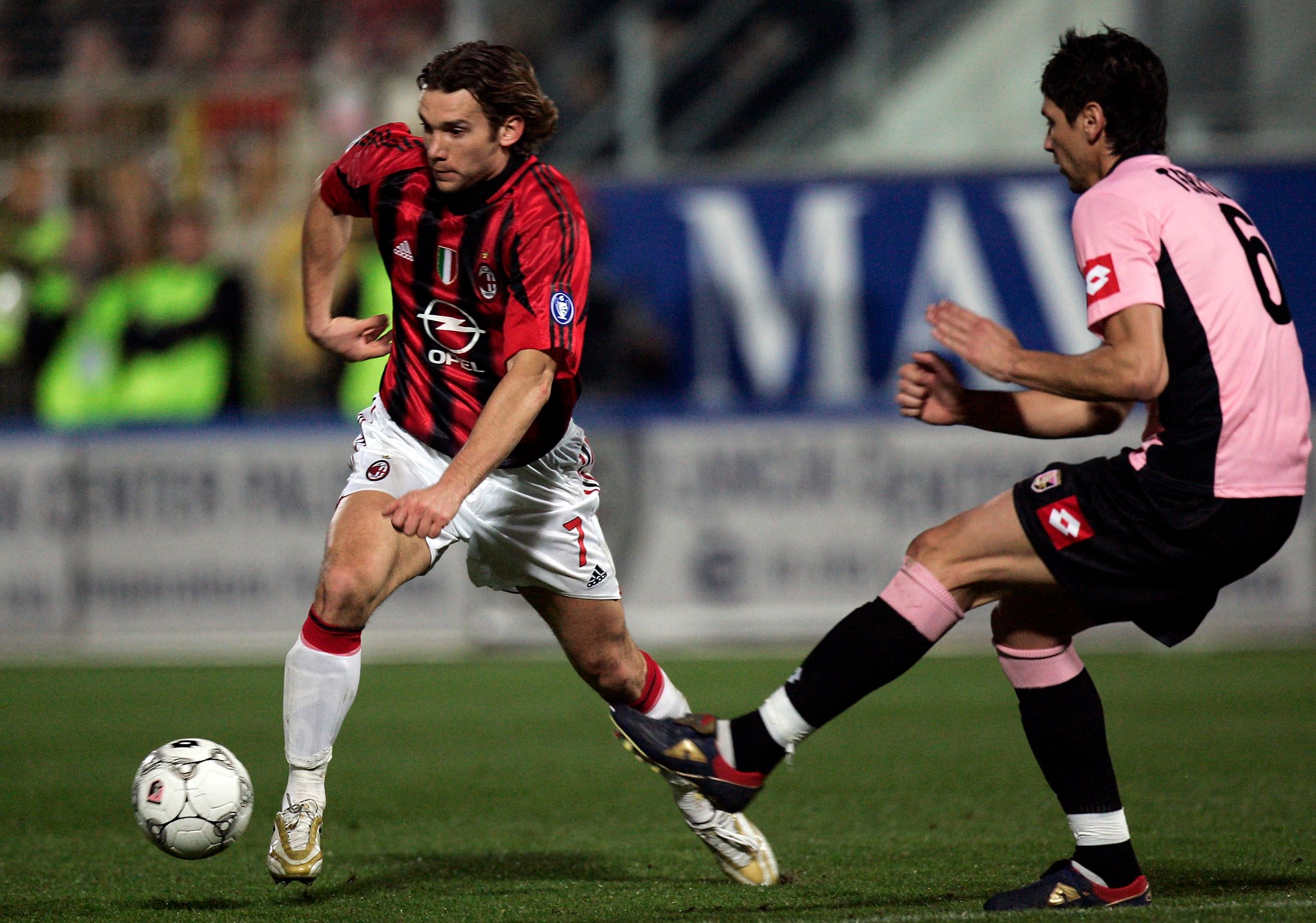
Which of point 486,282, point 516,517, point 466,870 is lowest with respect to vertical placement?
point 466,870

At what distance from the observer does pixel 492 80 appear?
4555 millimetres

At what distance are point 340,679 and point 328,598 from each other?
23 cm

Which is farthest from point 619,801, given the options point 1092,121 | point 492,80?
point 1092,121

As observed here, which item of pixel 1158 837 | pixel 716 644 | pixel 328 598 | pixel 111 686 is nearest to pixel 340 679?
pixel 328 598

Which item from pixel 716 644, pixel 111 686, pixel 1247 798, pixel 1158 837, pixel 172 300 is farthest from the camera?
pixel 172 300

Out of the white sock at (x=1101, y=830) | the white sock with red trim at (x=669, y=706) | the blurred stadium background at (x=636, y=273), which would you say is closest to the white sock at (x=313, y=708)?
the white sock with red trim at (x=669, y=706)

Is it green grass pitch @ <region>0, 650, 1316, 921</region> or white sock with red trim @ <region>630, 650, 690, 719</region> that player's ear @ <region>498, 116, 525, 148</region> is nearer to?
white sock with red trim @ <region>630, 650, 690, 719</region>

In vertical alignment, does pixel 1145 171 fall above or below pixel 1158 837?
above

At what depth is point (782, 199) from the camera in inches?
537

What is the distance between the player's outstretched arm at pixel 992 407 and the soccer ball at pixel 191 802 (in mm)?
2088

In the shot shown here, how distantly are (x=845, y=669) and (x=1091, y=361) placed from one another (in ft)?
2.99

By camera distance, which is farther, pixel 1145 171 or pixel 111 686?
pixel 111 686

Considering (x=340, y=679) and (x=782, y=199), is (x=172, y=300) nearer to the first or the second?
(x=782, y=199)

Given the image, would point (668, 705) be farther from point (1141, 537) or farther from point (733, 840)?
point (1141, 537)
